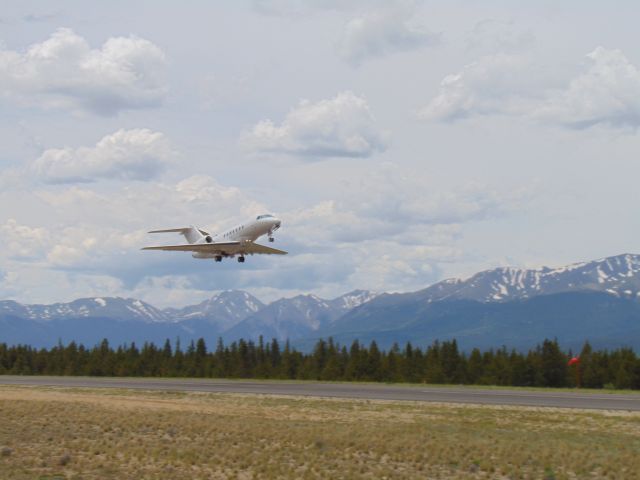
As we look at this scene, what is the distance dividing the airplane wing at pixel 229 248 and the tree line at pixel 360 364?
28.4 meters

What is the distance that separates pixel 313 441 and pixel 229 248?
146 ft

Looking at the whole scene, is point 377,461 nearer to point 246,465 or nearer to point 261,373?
point 246,465

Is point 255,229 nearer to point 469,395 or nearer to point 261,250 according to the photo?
point 261,250

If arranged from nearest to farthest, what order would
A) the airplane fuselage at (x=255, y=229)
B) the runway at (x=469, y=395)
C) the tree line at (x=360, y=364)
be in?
the runway at (x=469, y=395), the airplane fuselage at (x=255, y=229), the tree line at (x=360, y=364)

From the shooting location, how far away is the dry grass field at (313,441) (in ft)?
88.6

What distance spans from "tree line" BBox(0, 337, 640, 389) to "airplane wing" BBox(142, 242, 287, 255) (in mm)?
28396

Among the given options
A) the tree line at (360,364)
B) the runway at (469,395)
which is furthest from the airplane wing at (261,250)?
the tree line at (360,364)

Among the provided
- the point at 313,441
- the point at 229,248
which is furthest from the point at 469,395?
the point at 229,248

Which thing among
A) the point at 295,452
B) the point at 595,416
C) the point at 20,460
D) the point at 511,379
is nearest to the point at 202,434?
the point at 295,452

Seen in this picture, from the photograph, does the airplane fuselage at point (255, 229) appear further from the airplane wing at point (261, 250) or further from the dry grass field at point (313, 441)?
the dry grass field at point (313, 441)

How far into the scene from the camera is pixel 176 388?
2456 inches

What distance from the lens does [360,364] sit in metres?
108

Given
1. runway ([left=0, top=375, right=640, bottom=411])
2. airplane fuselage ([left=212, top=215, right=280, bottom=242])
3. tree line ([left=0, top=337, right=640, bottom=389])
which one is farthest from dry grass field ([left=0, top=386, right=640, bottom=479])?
tree line ([left=0, top=337, right=640, bottom=389])

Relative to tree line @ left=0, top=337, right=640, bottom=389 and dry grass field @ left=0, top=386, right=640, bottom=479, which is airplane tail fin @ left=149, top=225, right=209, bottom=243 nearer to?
tree line @ left=0, top=337, right=640, bottom=389
